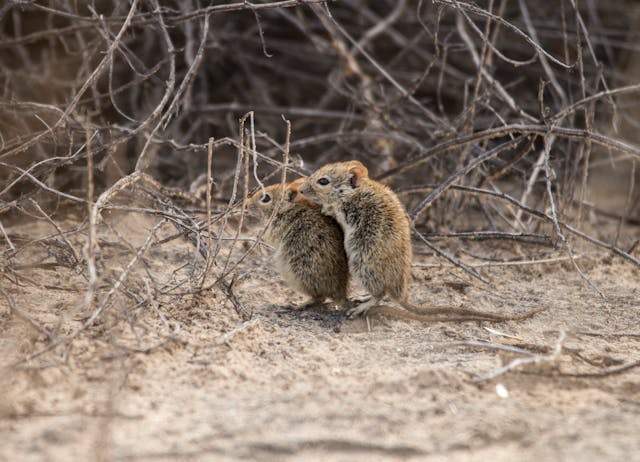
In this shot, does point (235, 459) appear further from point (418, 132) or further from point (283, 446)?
point (418, 132)

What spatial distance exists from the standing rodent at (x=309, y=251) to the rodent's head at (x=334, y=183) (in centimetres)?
10

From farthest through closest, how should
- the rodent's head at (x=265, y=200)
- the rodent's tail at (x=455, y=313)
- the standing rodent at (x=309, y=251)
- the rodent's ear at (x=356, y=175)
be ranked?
1. the rodent's head at (x=265, y=200)
2. the rodent's ear at (x=356, y=175)
3. the standing rodent at (x=309, y=251)
4. the rodent's tail at (x=455, y=313)

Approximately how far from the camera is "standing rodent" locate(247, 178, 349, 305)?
15.3 feet

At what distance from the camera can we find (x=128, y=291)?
13.9 ft

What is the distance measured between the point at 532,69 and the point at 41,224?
215 inches

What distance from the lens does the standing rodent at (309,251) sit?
15.3ft

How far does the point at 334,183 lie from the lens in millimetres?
4840

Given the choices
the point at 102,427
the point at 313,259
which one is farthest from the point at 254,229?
the point at 102,427

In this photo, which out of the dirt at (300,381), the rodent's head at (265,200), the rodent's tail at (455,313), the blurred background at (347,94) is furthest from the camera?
the blurred background at (347,94)

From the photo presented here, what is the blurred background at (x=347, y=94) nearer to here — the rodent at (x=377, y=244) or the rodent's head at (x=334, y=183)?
the rodent's head at (x=334, y=183)

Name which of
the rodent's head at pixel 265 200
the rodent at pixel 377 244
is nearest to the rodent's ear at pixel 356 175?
the rodent at pixel 377 244

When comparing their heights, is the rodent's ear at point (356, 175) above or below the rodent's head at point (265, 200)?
above

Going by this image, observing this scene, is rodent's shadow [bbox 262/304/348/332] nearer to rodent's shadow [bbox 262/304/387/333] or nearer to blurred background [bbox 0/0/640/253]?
rodent's shadow [bbox 262/304/387/333]

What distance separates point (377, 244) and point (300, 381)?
4.16 feet
